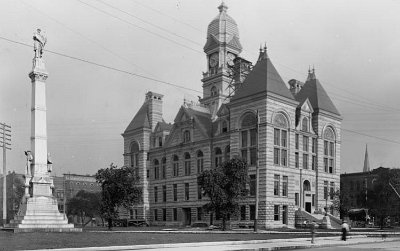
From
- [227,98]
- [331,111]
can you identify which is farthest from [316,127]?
[227,98]

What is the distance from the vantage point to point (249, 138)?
6216cm

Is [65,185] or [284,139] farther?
[65,185]

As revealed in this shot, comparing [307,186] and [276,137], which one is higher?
[276,137]

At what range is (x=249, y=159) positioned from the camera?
62312 mm

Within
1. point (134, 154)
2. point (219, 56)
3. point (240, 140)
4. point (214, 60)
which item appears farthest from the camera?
point (214, 60)

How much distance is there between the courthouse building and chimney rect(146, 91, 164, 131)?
0.58 ft

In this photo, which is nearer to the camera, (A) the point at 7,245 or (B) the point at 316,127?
(A) the point at 7,245

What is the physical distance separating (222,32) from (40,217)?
180 feet

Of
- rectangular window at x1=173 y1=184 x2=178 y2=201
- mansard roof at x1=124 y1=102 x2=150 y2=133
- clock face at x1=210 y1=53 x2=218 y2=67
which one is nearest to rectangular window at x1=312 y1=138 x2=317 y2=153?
rectangular window at x1=173 y1=184 x2=178 y2=201

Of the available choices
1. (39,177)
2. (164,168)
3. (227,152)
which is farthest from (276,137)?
(39,177)

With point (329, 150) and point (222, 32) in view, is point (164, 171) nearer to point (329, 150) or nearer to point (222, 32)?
point (222, 32)

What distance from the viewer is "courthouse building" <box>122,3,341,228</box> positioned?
60938mm

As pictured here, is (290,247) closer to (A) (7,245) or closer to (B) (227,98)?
(A) (7,245)

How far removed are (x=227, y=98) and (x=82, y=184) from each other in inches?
2973
